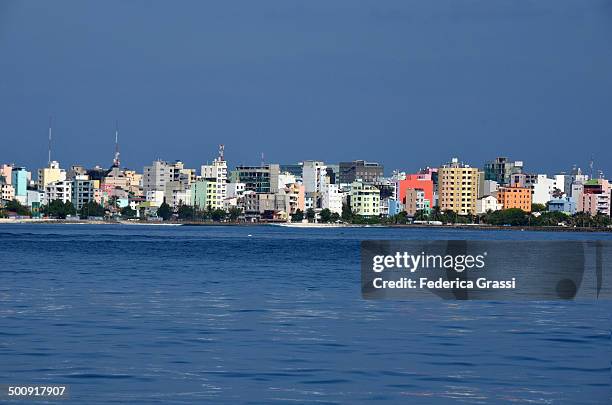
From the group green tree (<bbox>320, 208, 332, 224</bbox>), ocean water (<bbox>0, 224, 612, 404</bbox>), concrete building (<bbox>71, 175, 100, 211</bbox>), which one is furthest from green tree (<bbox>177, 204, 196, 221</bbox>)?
ocean water (<bbox>0, 224, 612, 404</bbox>)

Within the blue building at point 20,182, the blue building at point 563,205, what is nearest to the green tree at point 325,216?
the blue building at point 563,205

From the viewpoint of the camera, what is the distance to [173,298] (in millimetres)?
20828

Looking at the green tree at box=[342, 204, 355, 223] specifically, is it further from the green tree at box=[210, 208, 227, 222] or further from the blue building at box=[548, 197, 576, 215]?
the blue building at box=[548, 197, 576, 215]

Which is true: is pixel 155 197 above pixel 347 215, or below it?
above

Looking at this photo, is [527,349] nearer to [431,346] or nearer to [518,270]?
[431,346]

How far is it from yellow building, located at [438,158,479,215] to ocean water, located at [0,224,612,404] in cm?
12781

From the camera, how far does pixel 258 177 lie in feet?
562

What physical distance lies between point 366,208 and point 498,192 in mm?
16251

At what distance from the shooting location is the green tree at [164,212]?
150 meters

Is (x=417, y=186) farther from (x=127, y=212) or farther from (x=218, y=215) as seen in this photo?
(x=127, y=212)

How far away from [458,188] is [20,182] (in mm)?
58664

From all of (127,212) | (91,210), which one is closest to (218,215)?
(127,212)

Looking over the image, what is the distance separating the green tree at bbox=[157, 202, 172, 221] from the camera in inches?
5891

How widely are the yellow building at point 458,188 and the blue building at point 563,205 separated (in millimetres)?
9123
